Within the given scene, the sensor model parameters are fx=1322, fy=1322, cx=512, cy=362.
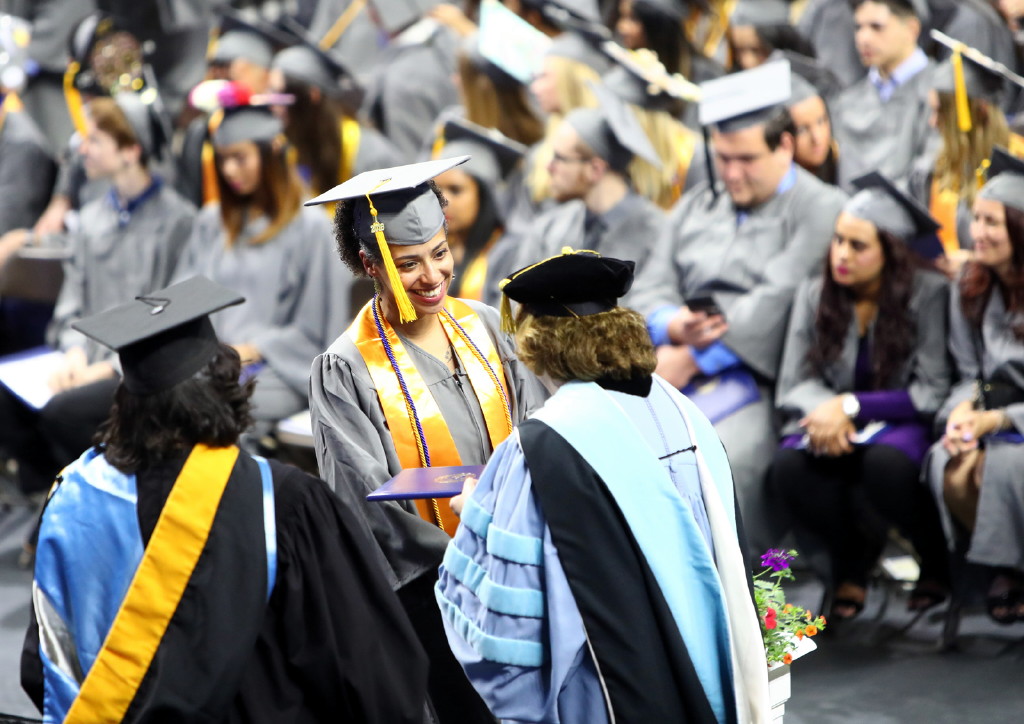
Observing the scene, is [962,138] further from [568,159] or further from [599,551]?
[599,551]

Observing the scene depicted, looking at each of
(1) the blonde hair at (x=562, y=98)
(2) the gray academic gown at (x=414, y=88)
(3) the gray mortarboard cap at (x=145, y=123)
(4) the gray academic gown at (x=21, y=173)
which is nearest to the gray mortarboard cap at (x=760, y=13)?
(1) the blonde hair at (x=562, y=98)

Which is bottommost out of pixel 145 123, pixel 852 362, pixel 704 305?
pixel 852 362

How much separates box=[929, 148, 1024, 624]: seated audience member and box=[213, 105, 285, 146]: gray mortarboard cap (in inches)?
111

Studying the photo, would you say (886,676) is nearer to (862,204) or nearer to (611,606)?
(862,204)

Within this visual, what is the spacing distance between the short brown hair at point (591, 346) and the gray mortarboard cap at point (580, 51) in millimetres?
3846

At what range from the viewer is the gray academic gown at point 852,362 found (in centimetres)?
444

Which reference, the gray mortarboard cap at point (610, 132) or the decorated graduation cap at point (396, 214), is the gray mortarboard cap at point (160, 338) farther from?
the gray mortarboard cap at point (610, 132)

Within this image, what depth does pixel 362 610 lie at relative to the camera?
2240 mm

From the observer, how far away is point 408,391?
2.86m

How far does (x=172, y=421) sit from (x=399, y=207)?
2.67 ft

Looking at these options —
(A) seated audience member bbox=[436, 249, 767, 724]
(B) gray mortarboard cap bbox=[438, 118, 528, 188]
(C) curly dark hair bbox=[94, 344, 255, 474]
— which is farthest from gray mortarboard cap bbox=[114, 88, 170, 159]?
(A) seated audience member bbox=[436, 249, 767, 724]

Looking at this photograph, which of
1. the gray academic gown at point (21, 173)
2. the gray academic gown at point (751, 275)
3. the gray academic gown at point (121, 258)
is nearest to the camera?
the gray academic gown at point (751, 275)

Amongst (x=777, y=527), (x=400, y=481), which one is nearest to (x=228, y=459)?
(x=400, y=481)

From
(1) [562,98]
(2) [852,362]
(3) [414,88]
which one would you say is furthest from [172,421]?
(3) [414,88]
